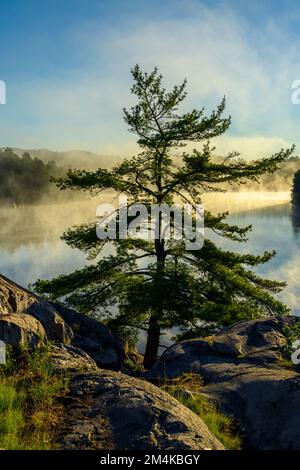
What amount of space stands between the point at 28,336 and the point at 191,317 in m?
11.0

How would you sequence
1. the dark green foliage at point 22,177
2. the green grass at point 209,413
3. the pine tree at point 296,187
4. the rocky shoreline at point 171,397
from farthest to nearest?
the dark green foliage at point 22,177, the pine tree at point 296,187, the green grass at point 209,413, the rocky shoreline at point 171,397

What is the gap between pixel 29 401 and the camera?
5625mm

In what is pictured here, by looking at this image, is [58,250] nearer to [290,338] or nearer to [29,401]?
[290,338]

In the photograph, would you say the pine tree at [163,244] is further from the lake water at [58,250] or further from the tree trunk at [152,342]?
the lake water at [58,250]

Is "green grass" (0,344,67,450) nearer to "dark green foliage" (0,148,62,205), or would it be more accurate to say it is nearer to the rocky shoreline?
the rocky shoreline

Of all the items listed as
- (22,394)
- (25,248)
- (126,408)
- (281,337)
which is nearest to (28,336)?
(22,394)

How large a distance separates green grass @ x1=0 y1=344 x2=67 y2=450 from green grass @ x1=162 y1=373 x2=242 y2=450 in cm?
201

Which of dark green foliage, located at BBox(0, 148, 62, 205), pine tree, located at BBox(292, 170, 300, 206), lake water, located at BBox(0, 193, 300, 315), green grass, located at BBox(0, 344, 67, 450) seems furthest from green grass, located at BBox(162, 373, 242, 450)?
dark green foliage, located at BBox(0, 148, 62, 205)

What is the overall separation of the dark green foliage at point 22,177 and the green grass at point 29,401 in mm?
129959

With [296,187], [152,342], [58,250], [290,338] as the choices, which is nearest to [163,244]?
[152,342]

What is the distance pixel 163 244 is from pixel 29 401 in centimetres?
1495

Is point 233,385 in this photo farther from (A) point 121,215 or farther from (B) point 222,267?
(A) point 121,215

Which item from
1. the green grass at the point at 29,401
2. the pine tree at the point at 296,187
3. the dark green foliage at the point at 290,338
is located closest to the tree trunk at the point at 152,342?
the dark green foliage at the point at 290,338

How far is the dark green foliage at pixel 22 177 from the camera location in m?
130
